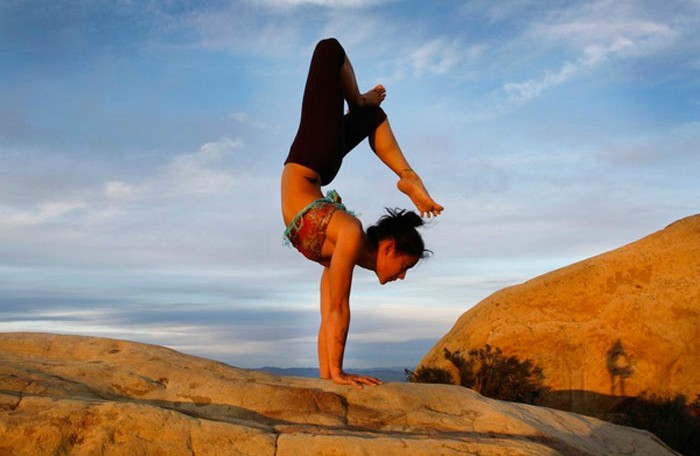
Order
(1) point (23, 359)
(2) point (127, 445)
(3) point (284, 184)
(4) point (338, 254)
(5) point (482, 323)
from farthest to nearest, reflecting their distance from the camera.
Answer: (5) point (482, 323) → (3) point (284, 184) → (4) point (338, 254) → (1) point (23, 359) → (2) point (127, 445)

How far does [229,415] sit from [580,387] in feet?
24.4

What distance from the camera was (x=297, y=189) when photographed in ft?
22.9

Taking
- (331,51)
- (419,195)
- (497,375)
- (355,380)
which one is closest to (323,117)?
(331,51)

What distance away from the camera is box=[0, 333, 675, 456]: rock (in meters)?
4.41

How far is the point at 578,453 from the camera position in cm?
531

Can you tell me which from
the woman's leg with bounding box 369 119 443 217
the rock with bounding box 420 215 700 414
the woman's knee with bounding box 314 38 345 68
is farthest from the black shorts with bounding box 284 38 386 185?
the rock with bounding box 420 215 700 414

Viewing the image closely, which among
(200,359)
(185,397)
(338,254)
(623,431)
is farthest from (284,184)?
(623,431)

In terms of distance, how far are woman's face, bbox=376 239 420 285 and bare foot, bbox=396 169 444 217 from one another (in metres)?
0.39

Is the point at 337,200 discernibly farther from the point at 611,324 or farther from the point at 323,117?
the point at 611,324

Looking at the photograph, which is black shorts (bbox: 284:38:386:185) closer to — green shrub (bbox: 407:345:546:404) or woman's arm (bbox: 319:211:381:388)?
woman's arm (bbox: 319:211:381:388)

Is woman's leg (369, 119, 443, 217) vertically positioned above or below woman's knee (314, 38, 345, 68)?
below

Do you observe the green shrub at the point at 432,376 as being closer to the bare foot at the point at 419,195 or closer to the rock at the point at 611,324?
the rock at the point at 611,324

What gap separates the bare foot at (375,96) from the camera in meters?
7.56

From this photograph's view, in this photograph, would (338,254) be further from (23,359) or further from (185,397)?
(23,359)
